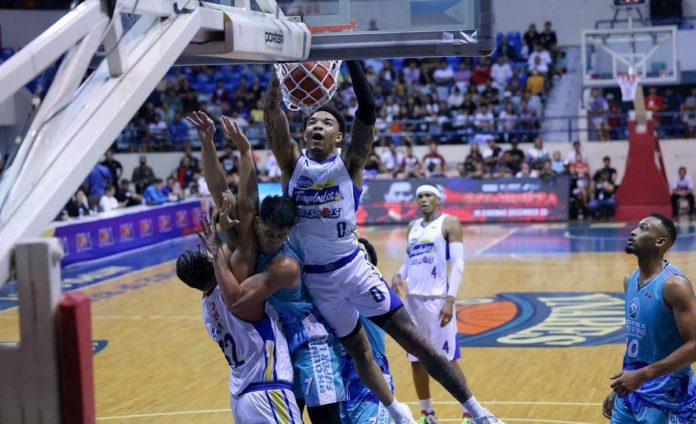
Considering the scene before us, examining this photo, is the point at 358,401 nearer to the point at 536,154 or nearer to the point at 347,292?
the point at 347,292

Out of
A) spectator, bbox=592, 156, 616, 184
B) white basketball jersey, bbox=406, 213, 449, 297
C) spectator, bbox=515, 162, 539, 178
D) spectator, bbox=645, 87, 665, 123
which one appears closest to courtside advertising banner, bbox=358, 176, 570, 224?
spectator, bbox=515, 162, 539, 178

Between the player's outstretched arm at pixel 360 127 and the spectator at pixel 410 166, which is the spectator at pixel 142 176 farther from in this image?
the player's outstretched arm at pixel 360 127

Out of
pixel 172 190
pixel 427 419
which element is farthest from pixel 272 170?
pixel 427 419

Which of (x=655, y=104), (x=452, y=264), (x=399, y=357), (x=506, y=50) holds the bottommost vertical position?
(x=399, y=357)

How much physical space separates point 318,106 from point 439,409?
4.02 meters

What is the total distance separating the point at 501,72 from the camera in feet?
91.6

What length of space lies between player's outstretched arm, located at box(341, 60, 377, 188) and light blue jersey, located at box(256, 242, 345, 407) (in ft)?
2.44

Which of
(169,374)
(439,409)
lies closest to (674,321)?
(439,409)

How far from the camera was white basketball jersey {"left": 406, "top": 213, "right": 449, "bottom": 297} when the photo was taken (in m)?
9.02

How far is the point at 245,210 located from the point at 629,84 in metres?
18.4

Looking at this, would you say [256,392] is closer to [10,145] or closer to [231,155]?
[10,145]

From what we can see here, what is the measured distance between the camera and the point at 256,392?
545 centimetres

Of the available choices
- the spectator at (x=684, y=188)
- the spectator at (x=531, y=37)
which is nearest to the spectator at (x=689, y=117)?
the spectator at (x=684, y=188)

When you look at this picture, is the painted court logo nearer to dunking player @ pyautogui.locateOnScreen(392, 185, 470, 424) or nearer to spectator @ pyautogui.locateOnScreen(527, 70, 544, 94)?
dunking player @ pyautogui.locateOnScreen(392, 185, 470, 424)
